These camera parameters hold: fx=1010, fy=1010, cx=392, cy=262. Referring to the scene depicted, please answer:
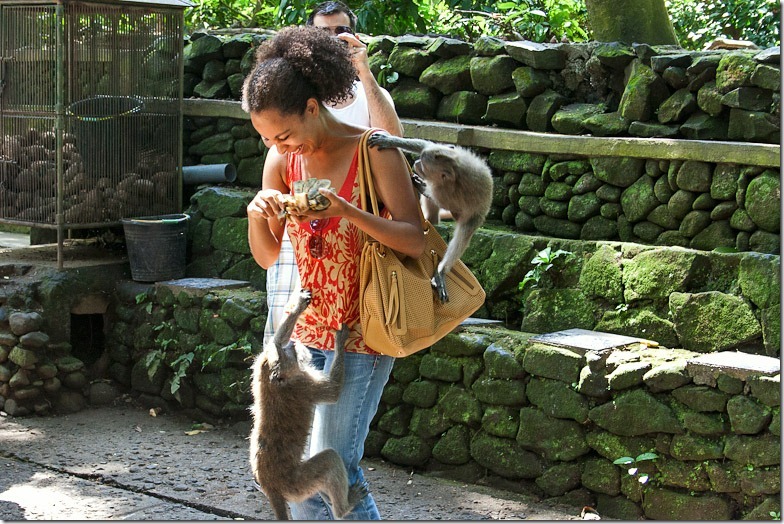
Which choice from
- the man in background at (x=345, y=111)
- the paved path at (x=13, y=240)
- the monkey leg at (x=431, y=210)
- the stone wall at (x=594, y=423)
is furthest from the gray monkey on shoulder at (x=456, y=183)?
the paved path at (x=13, y=240)

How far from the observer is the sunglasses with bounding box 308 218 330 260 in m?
3.39

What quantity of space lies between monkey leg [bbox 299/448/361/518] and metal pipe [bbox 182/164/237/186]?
16.7 ft

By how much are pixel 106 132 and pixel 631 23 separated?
4.05 meters

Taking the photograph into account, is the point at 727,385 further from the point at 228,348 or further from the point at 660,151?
the point at 228,348

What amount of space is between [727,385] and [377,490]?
81.3 inches

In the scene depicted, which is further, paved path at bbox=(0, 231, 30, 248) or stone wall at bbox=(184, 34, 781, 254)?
paved path at bbox=(0, 231, 30, 248)

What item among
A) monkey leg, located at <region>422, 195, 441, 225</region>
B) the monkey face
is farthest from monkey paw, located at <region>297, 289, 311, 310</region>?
monkey leg, located at <region>422, 195, 441, 225</region>

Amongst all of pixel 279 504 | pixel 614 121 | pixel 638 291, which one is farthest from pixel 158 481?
pixel 614 121

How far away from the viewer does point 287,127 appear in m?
3.23

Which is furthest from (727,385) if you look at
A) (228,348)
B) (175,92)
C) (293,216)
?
(175,92)

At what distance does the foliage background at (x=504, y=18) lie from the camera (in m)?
8.38

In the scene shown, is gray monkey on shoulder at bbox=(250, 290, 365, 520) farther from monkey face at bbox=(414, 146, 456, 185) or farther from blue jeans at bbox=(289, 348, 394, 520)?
monkey face at bbox=(414, 146, 456, 185)

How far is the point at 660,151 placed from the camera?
19.5ft

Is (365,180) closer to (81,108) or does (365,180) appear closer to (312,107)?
(312,107)
